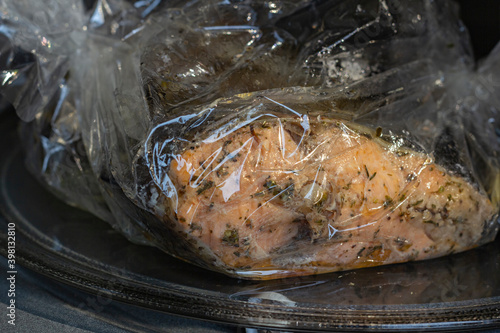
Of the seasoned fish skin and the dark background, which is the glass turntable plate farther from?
the dark background

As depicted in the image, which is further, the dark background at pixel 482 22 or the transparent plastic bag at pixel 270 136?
the dark background at pixel 482 22

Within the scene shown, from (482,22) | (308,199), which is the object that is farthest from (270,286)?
(482,22)

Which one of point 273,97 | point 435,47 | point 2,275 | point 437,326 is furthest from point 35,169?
point 435,47

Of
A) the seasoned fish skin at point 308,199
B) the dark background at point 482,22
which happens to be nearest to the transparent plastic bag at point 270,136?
the seasoned fish skin at point 308,199

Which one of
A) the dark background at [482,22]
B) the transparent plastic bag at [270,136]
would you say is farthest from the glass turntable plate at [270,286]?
the dark background at [482,22]

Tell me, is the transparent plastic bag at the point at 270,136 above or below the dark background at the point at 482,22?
above

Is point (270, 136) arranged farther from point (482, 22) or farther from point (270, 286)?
point (482, 22)

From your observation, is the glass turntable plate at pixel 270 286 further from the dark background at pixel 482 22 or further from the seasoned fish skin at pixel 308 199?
the dark background at pixel 482 22
